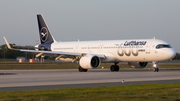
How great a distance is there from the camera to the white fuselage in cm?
3566

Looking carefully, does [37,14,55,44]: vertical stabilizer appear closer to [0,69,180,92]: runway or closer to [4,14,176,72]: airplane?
[4,14,176,72]: airplane

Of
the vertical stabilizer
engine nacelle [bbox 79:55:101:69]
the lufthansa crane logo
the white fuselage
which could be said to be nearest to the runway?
the white fuselage

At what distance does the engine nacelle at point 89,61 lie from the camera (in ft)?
121

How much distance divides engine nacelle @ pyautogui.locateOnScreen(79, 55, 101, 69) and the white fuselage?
1494 millimetres

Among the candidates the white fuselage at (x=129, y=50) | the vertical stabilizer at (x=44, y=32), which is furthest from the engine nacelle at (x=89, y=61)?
the vertical stabilizer at (x=44, y=32)

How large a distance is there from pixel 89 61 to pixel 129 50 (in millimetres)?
5146

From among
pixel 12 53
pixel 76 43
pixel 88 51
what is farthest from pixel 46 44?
pixel 12 53

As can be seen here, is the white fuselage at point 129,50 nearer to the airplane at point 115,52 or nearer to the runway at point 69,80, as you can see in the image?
the airplane at point 115,52

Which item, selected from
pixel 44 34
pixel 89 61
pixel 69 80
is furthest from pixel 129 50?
pixel 44 34

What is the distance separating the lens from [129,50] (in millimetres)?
37250

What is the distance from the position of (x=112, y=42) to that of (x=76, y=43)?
→ 6855mm

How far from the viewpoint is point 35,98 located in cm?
1224

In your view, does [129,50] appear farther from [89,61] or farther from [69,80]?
[69,80]

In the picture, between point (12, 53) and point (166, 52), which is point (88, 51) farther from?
point (12, 53)
